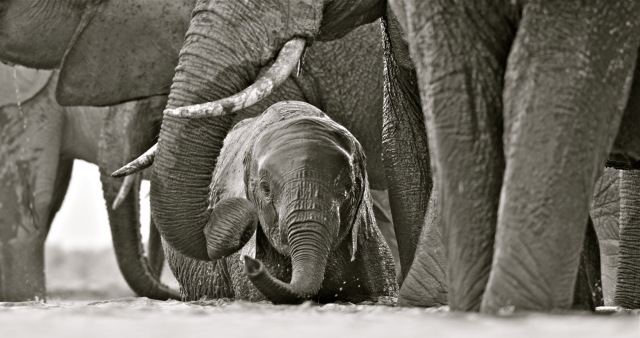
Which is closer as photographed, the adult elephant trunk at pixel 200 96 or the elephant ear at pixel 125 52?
the adult elephant trunk at pixel 200 96

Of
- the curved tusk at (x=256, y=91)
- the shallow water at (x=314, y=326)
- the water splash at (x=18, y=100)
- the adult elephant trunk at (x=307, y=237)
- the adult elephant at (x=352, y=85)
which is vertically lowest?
the shallow water at (x=314, y=326)

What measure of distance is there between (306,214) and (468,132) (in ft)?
4.88

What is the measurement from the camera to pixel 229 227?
5.05 meters

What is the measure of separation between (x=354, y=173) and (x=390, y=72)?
1.68 feet

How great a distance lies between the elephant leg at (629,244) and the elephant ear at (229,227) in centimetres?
126

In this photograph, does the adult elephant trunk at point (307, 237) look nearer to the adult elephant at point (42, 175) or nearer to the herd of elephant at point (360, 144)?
the herd of elephant at point (360, 144)

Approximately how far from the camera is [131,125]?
26.3 feet

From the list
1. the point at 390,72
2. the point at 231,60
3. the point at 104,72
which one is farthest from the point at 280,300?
the point at 104,72

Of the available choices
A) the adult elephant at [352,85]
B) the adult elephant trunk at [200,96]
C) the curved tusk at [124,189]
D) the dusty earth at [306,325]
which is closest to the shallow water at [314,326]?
the dusty earth at [306,325]

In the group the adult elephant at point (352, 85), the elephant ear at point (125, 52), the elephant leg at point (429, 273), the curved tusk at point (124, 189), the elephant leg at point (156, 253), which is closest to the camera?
the elephant leg at point (429, 273)

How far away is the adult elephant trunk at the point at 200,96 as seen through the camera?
4.83 metres

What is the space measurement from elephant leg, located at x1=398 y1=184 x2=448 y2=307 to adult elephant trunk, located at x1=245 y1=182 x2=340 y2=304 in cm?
29

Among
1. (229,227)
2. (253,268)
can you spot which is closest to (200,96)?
(229,227)

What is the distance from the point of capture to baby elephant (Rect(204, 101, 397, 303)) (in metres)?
5.01
